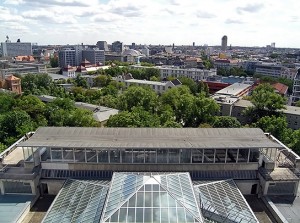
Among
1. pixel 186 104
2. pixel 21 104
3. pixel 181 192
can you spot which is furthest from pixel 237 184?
pixel 21 104

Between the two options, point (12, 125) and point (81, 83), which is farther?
point (81, 83)

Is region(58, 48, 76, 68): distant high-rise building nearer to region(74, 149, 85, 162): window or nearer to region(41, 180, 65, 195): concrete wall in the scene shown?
region(74, 149, 85, 162): window

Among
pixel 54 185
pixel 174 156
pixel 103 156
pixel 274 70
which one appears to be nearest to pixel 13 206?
pixel 54 185

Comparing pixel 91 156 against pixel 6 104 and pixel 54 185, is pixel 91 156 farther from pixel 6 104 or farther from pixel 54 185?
pixel 6 104

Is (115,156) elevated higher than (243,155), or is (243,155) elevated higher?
(243,155)

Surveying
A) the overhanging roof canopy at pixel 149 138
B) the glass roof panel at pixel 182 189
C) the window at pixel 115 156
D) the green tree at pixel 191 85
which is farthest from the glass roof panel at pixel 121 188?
the green tree at pixel 191 85

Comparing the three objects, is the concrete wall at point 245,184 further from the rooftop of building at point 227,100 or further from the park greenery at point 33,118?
the rooftop of building at point 227,100

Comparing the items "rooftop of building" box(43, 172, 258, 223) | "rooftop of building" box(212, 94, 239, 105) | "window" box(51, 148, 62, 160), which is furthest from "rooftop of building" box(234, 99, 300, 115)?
"window" box(51, 148, 62, 160)
